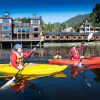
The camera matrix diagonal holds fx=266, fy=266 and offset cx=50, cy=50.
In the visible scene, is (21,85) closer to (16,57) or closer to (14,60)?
(14,60)

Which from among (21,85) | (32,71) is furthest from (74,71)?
(21,85)

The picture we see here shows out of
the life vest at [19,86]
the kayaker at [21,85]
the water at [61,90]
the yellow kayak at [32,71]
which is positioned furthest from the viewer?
the yellow kayak at [32,71]

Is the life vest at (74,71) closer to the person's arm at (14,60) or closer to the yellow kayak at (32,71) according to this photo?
the yellow kayak at (32,71)

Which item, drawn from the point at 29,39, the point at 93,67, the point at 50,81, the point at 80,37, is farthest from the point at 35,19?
the point at 50,81

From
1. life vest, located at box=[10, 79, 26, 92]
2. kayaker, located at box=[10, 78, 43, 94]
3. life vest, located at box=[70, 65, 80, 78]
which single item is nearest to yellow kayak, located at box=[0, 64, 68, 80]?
kayaker, located at box=[10, 78, 43, 94]

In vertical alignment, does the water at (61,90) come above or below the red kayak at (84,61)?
below

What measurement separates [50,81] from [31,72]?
190cm

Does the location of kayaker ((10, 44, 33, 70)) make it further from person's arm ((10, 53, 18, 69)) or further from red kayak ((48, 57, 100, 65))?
red kayak ((48, 57, 100, 65))

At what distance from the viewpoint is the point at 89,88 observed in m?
13.9

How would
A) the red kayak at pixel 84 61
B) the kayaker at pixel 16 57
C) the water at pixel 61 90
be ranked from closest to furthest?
the water at pixel 61 90, the kayaker at pixel 16 57, the red kayak at pixel 84 61

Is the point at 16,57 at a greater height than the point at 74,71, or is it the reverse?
the point at 16,57

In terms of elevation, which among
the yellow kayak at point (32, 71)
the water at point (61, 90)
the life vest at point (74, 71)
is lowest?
the water at point (61, 90)

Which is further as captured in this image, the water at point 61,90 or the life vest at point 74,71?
the life vest at point 74,71

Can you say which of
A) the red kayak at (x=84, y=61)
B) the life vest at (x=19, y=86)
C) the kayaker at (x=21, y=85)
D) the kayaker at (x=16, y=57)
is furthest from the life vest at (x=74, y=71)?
the life vest at (x=19, y=86)
